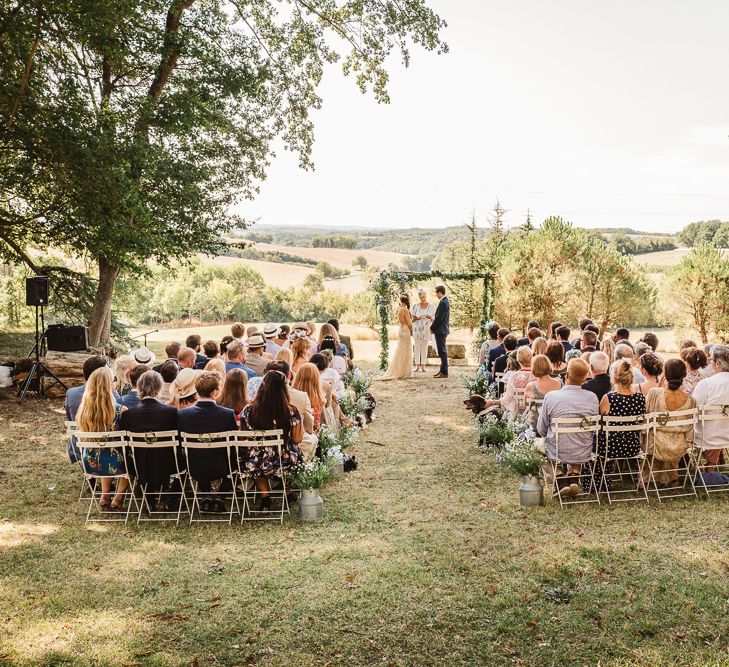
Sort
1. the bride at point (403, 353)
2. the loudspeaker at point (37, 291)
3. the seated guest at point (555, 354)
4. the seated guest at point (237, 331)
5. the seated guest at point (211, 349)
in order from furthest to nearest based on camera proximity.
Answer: the bride at point (403, 353) < the loudspeaker at point (37, 291) < the seated guest at point (237, 331) < the seated guest at point (211, 349) < the seated guest at point (555, 354)

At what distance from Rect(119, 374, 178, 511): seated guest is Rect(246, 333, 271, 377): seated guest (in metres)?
3.09

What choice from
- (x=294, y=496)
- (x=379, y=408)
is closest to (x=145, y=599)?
(x=294, y=496)

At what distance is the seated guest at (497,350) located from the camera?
34.8ft

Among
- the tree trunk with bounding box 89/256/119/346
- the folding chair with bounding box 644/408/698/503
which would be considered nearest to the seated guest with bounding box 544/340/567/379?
the folding chair with bounding box 644/408/698/503

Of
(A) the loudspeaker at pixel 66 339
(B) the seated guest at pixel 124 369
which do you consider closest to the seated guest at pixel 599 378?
(B) the seated guest at pixel 124 369

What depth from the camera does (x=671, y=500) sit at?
6.42m

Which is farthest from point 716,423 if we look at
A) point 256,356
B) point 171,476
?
point 256,356

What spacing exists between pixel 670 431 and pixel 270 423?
4034mm

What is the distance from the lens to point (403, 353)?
1554 cm

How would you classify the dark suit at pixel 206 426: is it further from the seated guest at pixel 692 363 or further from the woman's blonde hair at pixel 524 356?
the seated guest at pixel 692 363

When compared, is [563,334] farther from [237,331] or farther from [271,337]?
[237,331]

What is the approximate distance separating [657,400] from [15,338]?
17731 millimetres

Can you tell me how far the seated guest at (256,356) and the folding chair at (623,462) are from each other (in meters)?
4.82

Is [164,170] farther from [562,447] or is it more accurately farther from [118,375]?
[562,447]
